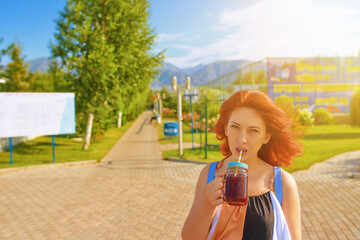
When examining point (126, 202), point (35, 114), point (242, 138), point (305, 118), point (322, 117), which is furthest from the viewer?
point (322, 117)

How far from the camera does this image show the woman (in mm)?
1739

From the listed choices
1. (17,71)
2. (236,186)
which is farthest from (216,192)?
(17,71)

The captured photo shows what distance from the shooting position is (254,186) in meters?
1.88

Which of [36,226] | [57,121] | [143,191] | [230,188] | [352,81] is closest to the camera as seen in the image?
[230,188]

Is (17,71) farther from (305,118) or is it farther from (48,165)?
(305,118)

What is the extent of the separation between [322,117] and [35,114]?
2173 centimetres

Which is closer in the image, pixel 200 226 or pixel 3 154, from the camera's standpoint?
pixel 200 226

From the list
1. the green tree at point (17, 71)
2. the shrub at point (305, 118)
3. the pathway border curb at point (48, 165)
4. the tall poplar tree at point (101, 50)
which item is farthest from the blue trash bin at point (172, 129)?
the green tree at point (17, 71)

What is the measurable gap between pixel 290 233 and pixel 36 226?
16.3ft

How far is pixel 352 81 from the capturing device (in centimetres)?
2311

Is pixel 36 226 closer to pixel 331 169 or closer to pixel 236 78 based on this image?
pixel 331 169

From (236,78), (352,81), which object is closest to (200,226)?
(236,78)

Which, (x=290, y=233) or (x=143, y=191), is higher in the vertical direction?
(x=290, y=233)

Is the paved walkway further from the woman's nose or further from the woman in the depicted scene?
the woman's nose
